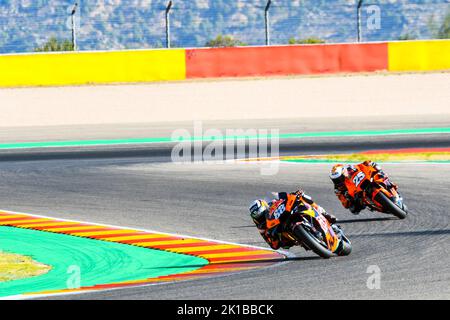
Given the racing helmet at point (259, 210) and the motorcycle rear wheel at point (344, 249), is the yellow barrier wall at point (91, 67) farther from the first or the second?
the motorcycle rear wheel at point (344, 249)

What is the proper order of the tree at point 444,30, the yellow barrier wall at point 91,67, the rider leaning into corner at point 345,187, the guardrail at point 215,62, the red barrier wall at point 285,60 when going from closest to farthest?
1. the rider leaning into corner at point 345,187
2. the yellow barrier wall at point 91,67
3. the guardrail at point 215,62
4. the red barrier wall at point 285,60
5. the tree at point 444,30

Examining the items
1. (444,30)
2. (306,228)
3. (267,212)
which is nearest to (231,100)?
(444,30)

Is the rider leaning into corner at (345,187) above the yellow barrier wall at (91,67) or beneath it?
beneath

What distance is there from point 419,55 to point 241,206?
2155 cm

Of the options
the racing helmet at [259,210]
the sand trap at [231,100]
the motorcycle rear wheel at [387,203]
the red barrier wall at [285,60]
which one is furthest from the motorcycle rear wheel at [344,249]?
the red barrier wall at [285,60]

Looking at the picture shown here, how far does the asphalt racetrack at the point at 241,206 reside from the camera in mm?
10477

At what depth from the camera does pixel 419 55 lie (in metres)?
37.0

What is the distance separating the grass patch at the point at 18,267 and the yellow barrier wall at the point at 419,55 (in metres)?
25.2

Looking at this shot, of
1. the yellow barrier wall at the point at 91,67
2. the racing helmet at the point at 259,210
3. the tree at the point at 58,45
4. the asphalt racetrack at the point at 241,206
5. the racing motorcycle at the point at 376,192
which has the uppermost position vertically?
the tree at the point at 58,45

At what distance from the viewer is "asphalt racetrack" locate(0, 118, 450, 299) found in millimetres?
10477

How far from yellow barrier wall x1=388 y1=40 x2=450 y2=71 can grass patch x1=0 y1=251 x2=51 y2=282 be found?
25197 mm

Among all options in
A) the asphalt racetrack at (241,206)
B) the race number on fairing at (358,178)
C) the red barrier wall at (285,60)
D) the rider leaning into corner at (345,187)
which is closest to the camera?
the asphalt racetrack at (241,206)
